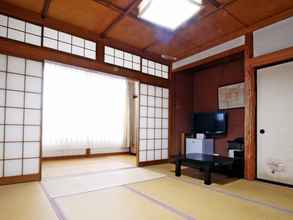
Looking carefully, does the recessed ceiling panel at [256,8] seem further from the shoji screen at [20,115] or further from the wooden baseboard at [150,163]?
the wooden baseboard at [150,163]

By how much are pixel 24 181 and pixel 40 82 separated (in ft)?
5.14

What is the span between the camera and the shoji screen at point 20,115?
283 centimetres

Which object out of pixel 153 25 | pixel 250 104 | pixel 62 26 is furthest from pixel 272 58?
pixel 62 26

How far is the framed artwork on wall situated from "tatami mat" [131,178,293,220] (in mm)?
2675

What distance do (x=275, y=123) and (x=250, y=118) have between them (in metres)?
0.37

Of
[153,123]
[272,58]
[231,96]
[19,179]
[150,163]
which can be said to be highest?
[272,58]

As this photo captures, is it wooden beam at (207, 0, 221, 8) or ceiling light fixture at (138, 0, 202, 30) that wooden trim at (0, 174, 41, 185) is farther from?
wooden beam at (207, 0, 221, 8)

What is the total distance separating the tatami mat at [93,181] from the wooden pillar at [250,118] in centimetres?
151

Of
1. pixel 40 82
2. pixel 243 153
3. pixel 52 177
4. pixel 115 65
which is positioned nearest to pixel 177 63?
pixel 115 65

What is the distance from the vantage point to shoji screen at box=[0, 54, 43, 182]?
9.27 ft

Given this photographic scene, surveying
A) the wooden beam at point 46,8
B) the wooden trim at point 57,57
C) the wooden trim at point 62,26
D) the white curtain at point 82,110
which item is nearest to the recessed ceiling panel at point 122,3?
the wooden beam at point 46,8

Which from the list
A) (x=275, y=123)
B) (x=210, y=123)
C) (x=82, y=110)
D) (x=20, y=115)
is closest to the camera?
(x=20, y=115)

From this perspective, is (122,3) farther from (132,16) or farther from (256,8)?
(256,8)

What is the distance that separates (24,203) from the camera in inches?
83.9
